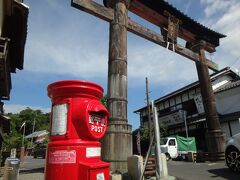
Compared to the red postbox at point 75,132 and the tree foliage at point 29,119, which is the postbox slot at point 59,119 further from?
the tree foliage at point 29,119

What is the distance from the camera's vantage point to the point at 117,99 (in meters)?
7.13

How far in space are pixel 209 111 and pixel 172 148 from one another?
924 centimetres

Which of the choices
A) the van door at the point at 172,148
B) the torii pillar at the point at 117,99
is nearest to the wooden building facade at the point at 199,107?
the van door at the point at 172,148

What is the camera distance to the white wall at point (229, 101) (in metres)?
22.6

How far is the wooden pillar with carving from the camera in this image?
11844 millimetres

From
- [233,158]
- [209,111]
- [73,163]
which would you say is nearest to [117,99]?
[233,158]

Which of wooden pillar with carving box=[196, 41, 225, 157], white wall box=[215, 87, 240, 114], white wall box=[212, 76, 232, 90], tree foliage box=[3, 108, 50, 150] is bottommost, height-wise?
wooden pillar with carving box=[196, 41, 225, 157]

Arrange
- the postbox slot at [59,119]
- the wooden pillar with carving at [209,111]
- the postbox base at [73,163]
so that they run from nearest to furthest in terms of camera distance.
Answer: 1. the postbox base at [73,163]
2. the postbox slot at [59,119]
3. the wooden pillar with carving at [209,111]

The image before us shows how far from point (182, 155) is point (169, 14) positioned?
13.0 m

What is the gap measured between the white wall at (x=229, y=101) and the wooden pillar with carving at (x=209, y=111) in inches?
453

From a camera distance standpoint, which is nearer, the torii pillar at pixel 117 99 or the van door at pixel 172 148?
the torii pillar at pixel 117 99

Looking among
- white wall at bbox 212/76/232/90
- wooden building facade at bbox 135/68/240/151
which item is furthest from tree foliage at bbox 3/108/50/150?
white wall at bbox 212/76/232/90

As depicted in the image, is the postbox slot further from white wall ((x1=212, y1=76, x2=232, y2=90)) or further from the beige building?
white wall ((x1=212, y1=76, x2=232, y2=90))

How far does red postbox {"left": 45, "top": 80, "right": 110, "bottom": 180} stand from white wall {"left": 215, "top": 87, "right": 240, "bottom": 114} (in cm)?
2255
